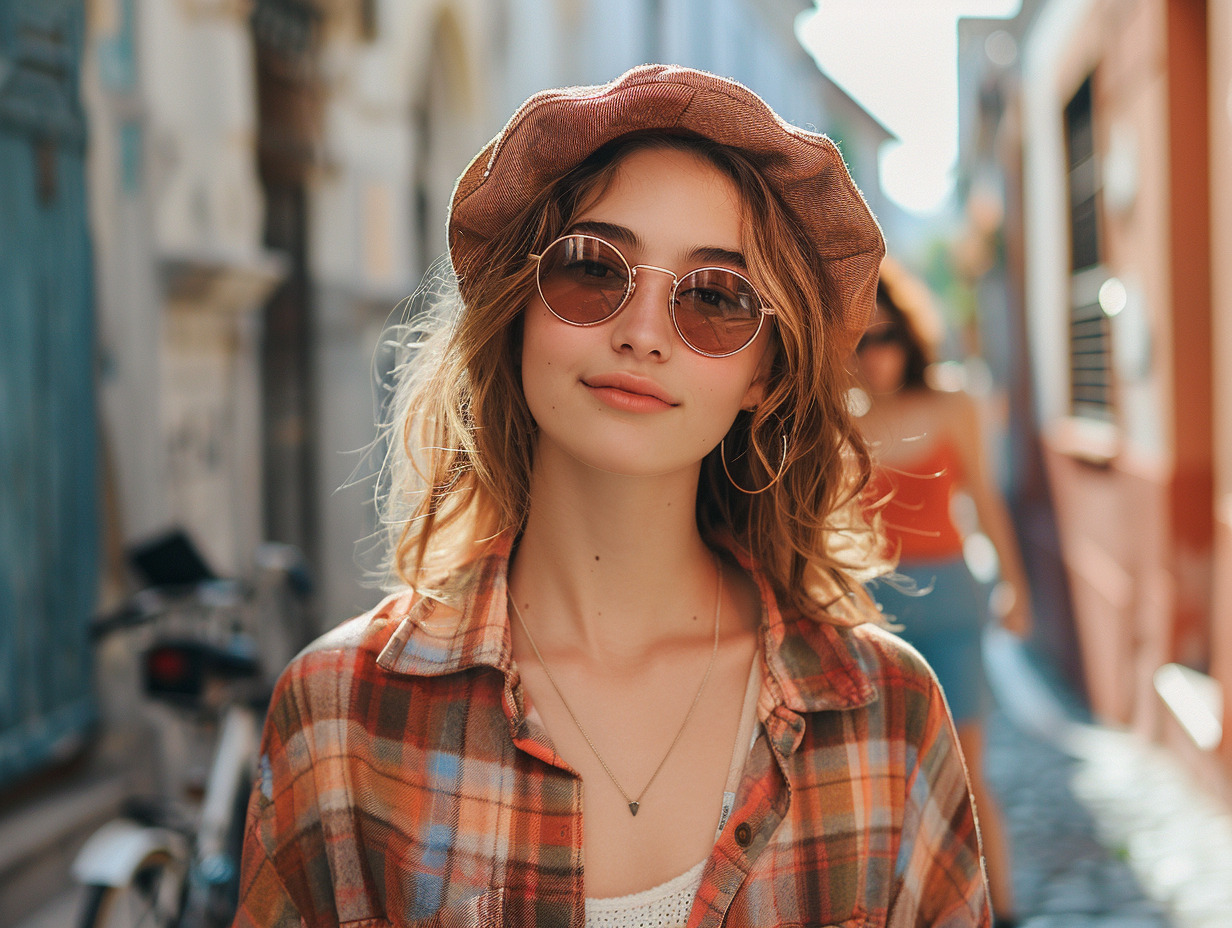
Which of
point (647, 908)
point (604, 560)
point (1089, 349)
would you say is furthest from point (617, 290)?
point (1089, 349)

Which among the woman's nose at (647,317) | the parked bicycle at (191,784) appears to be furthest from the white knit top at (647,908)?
the parked bicycle at (191,784)

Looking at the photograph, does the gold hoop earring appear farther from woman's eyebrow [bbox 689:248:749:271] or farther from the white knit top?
the white knit top

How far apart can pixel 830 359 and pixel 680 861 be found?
30.3 inches

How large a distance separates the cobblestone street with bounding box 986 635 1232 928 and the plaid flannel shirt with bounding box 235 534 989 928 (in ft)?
8.70

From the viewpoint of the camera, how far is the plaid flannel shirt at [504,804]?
4.62ft

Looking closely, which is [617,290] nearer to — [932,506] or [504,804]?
[504,804]

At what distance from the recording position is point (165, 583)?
10.4 ft

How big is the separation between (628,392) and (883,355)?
2367 mm

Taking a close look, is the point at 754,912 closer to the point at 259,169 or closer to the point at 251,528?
the point at 251,528

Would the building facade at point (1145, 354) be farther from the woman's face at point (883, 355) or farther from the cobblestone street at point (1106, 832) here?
the woman's face at point (883, 355)

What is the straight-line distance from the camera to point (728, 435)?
5.91 ft

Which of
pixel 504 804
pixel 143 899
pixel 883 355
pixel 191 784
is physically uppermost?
pixel 883 355

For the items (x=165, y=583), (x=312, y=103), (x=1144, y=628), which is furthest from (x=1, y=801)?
(x=1144, y=628)

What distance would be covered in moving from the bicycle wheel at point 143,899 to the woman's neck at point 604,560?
1.66m
